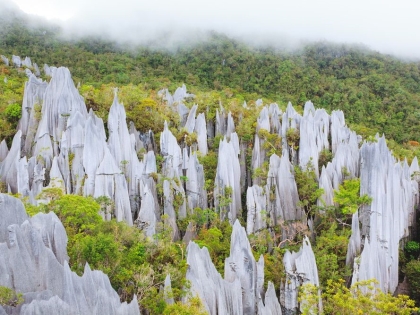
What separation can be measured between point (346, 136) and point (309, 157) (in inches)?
179

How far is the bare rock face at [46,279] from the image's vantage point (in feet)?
29.1

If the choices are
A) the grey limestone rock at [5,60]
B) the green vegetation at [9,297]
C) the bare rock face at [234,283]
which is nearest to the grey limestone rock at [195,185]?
the bare rock face at [234,283]

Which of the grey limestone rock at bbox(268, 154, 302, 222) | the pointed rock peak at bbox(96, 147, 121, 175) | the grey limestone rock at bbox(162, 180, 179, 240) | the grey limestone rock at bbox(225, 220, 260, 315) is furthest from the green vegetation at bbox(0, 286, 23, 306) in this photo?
the grey limestone rock at bbox(268, 154, 302, 222)

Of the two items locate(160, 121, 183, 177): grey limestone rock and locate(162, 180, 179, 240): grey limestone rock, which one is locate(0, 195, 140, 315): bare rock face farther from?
locate(160, 121, 183, 177): grey limestone rock

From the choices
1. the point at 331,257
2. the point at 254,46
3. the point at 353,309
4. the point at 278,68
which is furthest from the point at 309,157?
the point at 254,46

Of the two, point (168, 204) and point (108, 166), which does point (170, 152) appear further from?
point (108, 166)

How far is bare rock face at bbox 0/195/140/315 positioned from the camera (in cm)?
887

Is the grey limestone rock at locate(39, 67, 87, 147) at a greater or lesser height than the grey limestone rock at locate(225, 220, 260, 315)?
greater

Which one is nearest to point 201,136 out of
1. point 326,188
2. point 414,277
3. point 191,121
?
point 191,121

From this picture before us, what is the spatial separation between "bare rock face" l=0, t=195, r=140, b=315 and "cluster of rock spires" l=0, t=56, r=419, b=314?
12.3 ft

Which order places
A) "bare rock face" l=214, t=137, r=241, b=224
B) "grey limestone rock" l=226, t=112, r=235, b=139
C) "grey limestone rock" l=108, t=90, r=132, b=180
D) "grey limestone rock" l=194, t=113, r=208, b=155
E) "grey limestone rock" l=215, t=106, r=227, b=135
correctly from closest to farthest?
"grey limestone rock" l=108, t=90, r=132, b=180 → "bare rock face" l=214, t=137, r=241, b=224 → "grey limestone rock" l=194, t=113, r=208, b=155 → "grey limestone rock" l=226, t=112, r=235, b=139 → "grey limestone rock" l=215, t=106, r=227, b=135

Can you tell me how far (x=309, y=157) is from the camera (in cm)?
2236

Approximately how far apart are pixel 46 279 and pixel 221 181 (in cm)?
1237

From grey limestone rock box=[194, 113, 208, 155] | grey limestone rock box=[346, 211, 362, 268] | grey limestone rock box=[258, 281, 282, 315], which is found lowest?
grey limestone rock box=[258, 281, 282, 315]
